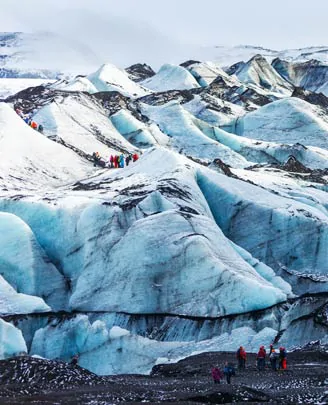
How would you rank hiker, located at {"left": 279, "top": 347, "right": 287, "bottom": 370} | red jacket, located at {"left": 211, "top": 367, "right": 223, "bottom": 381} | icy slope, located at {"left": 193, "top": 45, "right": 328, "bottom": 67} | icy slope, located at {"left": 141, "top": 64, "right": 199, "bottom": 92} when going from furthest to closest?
1. icy slope, located at {"left": 193, "top": 45, "right": 328, "bottom": 67}
2. icy slope, located at {"left": 141, "top": 64, "right": 199, "bottom": 92}
3. hiker, located at {"left": 279, "top": 347, "right": 287, "bottom": 370}
4. red jacket, located at {"left": 211, "top": 367, "right": 223, "bottom": 381}

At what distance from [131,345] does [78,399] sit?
1107 centimetres

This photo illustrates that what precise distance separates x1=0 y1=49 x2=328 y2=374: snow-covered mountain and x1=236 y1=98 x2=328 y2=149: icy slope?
10.6 metres

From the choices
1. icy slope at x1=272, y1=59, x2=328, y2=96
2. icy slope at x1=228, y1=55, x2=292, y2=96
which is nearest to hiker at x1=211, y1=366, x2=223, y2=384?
icy slope at x1=228, y1=55, x2=292, y2=96

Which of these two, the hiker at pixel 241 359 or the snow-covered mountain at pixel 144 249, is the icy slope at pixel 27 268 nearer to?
the snow-covered mountain at pixel 144 249

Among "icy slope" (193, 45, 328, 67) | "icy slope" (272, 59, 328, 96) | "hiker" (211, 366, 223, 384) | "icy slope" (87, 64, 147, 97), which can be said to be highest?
"hiker" (211, 366, 223, 384)

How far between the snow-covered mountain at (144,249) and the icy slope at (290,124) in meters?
10.6

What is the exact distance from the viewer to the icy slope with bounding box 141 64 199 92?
85.0 m

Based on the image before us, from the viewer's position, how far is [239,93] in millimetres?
79438

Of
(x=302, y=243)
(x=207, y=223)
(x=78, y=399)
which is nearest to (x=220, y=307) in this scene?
(x=207, y=223)

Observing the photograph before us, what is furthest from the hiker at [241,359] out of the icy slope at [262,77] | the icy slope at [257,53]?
the icy slope at [257,53]

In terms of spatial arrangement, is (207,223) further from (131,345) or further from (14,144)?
(14,144)

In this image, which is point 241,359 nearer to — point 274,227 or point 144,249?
point 144,249

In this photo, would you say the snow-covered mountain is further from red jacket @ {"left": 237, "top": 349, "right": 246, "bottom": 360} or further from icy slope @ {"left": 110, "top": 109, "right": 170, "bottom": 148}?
red jacket @ {"left": 237, "top": 349, "right": 246, "bottom": 360}

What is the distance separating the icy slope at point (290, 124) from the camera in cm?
6569
